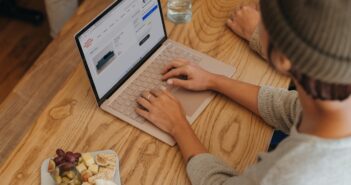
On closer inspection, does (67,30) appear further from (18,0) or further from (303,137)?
(18,0)

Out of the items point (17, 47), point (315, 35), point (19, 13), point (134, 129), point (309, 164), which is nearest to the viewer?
point (315, 35)

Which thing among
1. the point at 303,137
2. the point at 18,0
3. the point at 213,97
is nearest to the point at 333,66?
the point at 303,137

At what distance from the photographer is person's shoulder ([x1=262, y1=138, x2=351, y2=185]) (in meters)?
0.73

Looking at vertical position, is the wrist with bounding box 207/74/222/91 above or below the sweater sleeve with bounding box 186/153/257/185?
above

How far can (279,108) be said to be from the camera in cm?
108

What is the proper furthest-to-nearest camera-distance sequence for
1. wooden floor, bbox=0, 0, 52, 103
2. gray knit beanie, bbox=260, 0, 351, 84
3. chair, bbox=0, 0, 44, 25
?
1. chair, bbox=0, 0, 44, 25
2. wooden floor, bbox=0, 0, 52, 103
3. gray knit beanie, bbox=260, 0, 351, 84

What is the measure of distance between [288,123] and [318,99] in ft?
1.17

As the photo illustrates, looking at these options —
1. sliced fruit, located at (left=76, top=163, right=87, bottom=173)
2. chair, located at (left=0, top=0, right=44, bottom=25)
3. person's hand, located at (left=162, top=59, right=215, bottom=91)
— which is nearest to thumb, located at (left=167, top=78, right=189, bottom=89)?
person's hand, located at (left=162, top=59, right=215, bottom=91)

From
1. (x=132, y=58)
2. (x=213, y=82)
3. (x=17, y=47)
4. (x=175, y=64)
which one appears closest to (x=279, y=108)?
(x=213, y=82)

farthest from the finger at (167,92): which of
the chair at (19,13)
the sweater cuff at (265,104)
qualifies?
the chair at (19,13)

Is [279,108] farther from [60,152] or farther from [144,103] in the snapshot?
[60,152]

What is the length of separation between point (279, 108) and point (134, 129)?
35 cm

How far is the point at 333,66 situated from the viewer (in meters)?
0.64

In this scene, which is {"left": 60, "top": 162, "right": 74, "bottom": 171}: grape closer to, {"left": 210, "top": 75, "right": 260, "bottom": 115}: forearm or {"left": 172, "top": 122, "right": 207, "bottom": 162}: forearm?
{"left": 172, "top": 122, "right": 207, "bottom": 162}: forearm
